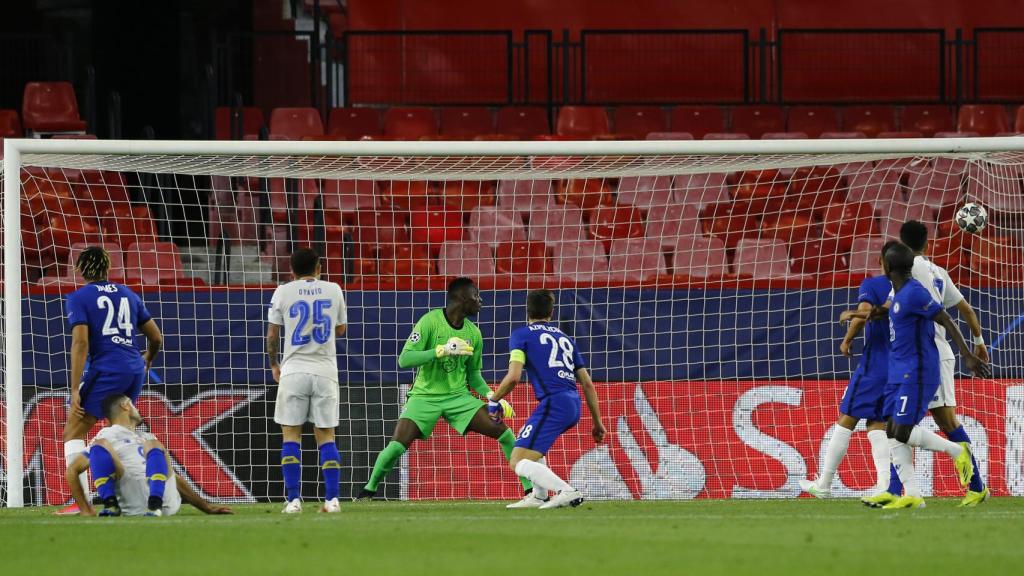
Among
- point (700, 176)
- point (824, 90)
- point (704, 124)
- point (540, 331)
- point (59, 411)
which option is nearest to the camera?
point (540, 331)

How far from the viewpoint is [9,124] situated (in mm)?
16062

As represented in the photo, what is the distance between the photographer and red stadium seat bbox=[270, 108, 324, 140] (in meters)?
16.2

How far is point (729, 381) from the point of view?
12.2 metres

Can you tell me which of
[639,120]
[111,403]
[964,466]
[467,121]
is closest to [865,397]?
[964,466]

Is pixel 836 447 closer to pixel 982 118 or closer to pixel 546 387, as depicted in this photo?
pixel 546 387

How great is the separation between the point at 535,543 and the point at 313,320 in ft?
9.22

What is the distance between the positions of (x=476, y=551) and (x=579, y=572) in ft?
2.86

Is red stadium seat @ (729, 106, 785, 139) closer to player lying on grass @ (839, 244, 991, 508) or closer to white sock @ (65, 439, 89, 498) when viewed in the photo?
player lying on grass @ (839, 244, 991, 508)

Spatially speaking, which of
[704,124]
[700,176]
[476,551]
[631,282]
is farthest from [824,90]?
[476,551]

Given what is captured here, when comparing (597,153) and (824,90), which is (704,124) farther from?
(597,153)

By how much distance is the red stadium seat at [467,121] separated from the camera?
16.9 m

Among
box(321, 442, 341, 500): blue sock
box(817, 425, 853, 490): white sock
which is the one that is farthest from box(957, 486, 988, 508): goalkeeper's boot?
box(321, 442, 341, 500): blue sock

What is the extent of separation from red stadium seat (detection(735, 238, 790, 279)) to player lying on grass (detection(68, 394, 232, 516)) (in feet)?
19.6

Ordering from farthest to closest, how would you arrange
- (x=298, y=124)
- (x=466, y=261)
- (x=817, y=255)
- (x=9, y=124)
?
(x=298, y=124) → (x=9, y=124) → (x=817, y=255) → (x=466, y=261)
